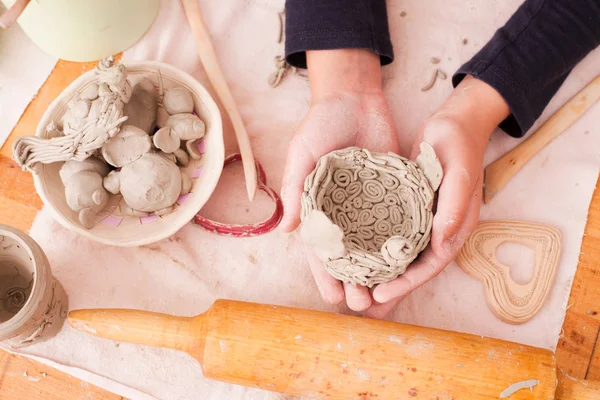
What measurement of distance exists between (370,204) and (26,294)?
59 centimetres

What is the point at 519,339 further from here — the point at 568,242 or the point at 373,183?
the point at 373,183

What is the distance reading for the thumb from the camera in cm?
81

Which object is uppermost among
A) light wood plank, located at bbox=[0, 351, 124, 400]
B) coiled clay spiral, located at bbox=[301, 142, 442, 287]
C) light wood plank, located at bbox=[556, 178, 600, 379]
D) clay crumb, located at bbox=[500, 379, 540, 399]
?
coiled clay spiral, located at bbox=[301, 142, 442, 287]

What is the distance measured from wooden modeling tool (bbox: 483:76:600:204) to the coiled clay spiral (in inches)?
11.1

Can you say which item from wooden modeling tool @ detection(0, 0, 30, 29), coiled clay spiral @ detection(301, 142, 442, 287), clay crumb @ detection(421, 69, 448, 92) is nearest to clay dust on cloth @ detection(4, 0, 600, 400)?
clay crumb @ detection(421, 69, 448, 92)

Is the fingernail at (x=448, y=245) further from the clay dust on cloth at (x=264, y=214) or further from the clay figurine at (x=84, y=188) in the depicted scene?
the clay figurine at (x=84, y=188)

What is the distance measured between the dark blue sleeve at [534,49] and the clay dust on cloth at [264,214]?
4.2 inches

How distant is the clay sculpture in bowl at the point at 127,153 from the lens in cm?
84

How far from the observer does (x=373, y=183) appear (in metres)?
0.76

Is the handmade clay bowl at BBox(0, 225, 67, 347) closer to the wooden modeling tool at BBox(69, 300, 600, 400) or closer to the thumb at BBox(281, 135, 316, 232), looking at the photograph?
the wooden modeling tool at BBox(69, 300, 600, 400)

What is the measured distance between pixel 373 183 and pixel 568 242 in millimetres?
431

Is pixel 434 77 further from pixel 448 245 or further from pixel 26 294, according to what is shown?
pixel 26 294

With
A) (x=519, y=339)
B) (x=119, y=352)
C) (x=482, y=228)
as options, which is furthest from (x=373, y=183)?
(x=119, y=352)

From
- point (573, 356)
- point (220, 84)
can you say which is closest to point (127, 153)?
point (220, 84)
